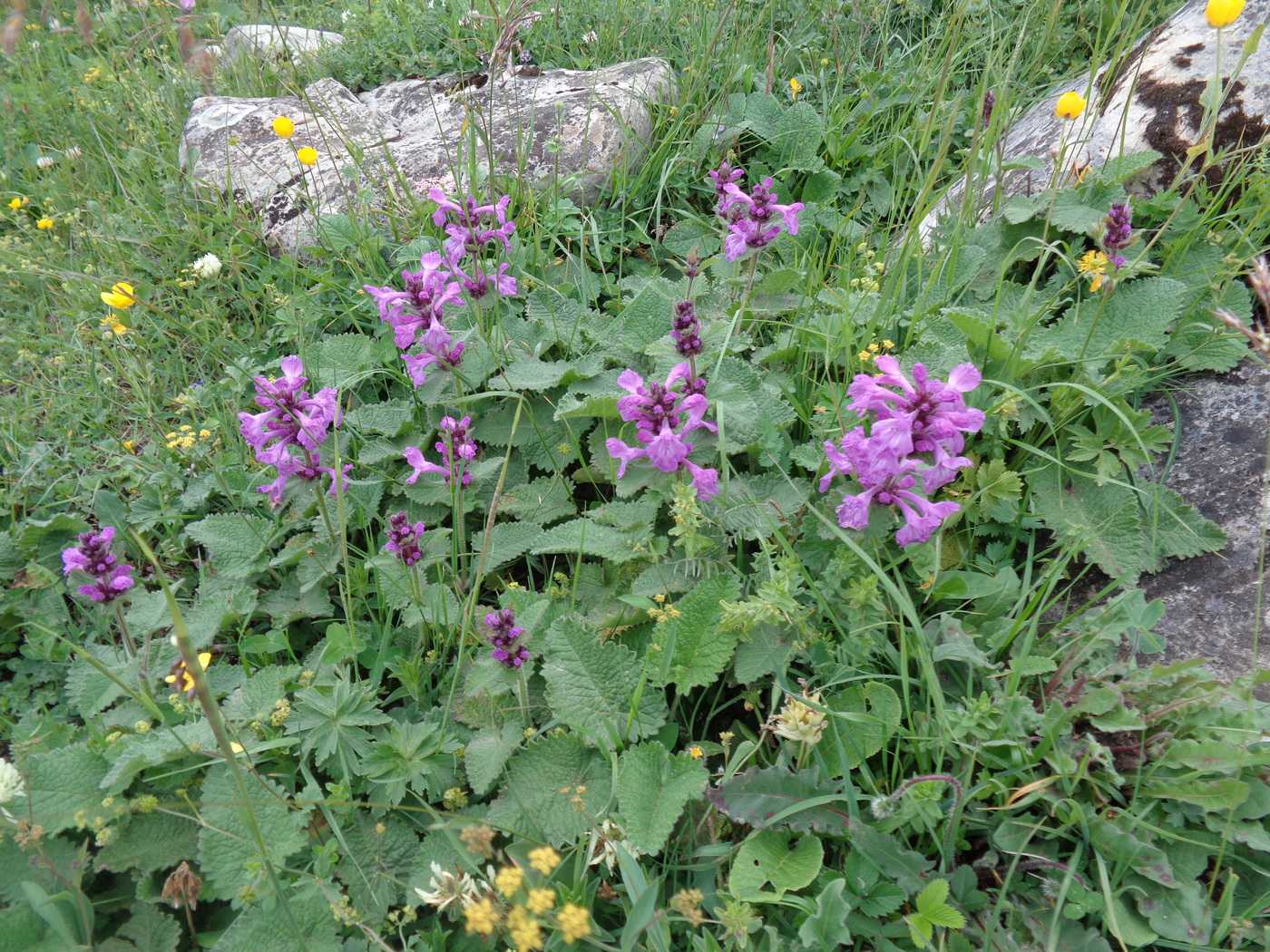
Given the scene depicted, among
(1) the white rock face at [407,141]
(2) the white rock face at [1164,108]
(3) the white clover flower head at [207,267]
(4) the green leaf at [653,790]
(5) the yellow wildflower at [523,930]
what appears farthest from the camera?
(1) the white rock face at [407,141]

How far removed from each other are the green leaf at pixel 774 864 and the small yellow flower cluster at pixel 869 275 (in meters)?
1.79

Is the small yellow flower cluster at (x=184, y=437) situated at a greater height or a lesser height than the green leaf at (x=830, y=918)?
greater

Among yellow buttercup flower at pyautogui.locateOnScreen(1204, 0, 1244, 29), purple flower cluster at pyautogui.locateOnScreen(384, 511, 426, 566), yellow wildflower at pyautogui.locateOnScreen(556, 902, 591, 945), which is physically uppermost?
yellow buttercup flower at pyautogui.locateOnScreen(1204, 0, 1244, 29)

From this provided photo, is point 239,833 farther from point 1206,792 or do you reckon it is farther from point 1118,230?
point 1118,230

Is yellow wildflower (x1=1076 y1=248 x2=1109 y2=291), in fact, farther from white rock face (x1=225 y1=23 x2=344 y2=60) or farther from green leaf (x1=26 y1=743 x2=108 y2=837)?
white rock face (x1=225 y1=23 x2=344 y2=60)

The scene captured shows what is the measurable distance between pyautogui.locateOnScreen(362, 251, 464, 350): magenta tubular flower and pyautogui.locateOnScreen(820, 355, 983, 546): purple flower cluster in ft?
4.58

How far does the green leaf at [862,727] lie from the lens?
1.89m

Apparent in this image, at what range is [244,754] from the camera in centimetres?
207

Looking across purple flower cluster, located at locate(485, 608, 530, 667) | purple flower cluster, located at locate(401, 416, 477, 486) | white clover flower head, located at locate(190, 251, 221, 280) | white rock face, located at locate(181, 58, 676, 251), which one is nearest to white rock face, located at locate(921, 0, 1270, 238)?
white rock face, located at locate(181, 58, 676, 251)

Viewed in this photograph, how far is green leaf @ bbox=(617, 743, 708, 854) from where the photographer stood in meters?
1.76

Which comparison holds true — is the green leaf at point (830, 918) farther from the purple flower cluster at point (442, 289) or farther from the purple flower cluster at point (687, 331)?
the purple flower cluster at point (442, 289)

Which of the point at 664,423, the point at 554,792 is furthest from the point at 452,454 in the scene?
the point at 554,792

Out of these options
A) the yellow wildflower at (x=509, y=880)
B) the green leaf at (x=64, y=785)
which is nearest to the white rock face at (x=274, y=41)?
the green leaf at (x=64, y=785)

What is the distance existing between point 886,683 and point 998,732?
0.29 m
